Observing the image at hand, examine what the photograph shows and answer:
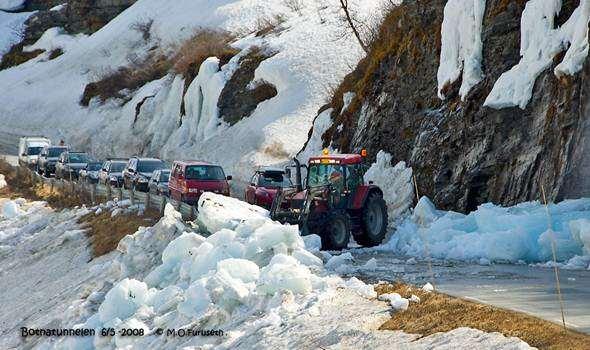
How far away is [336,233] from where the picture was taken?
22.5 metres

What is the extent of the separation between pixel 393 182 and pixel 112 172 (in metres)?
16.6

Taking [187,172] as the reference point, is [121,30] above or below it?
above

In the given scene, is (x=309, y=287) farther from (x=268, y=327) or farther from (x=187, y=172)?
(x=187, y=172)

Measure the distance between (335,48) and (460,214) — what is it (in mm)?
33107

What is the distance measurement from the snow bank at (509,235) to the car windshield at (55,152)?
32.5 metres

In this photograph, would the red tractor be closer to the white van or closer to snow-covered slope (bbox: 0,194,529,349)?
snow-covered slope (bbox: 0,194,529,349)

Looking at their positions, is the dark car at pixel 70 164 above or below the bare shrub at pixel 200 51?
below

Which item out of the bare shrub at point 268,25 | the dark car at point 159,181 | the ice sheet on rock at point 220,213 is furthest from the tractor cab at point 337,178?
the bare shrub at point 268,25

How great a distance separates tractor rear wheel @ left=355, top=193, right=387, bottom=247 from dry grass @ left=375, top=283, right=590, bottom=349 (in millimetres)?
8057

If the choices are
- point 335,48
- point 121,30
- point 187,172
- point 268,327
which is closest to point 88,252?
point 187,172

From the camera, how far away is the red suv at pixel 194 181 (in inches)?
1270

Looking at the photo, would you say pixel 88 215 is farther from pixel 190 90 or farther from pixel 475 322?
pixel 190 90

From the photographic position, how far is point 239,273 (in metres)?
16.5

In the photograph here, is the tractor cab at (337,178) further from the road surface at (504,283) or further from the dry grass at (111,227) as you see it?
the dry grass at (111,227)
